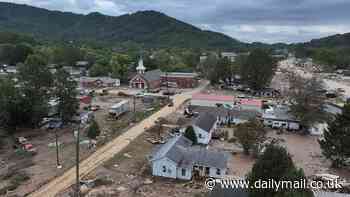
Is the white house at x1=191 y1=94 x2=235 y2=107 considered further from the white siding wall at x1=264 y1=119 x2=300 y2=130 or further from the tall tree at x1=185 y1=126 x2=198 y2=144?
the tall tree at x1=185 y1=126 x2=198 y2=144

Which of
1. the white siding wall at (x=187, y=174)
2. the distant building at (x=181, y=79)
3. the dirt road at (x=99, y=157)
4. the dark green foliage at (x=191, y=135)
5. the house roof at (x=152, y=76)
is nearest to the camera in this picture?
the dirt road at (x=99, y=157)

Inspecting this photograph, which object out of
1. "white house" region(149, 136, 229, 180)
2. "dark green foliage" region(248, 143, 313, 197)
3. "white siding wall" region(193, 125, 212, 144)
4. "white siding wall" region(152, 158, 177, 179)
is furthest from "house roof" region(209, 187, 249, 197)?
"white siding wall" region(193, 125, 212, 144)

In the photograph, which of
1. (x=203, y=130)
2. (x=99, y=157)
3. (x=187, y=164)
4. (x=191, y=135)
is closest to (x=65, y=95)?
(x=99, y=157)

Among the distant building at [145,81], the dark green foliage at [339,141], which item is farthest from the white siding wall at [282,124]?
the distant building at [145,81]

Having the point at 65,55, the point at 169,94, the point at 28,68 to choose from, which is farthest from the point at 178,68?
the point at 28,68

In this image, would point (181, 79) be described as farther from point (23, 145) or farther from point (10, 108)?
point (23, 145)

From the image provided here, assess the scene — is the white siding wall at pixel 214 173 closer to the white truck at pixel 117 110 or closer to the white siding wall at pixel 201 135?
the white siding wall at pixel 201 135
